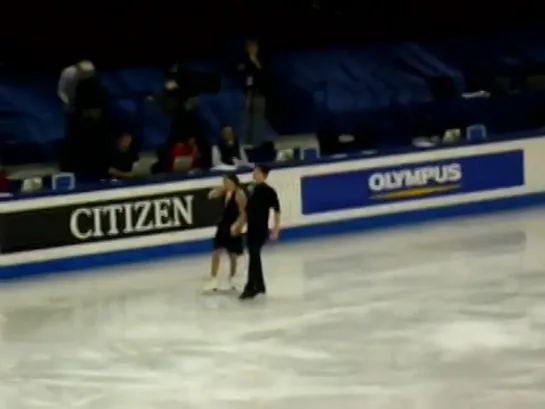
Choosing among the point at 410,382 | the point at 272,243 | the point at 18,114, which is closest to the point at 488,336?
the point at 410,382

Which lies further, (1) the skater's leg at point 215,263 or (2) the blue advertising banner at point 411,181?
(2) the blue advertising banner at point 411,181

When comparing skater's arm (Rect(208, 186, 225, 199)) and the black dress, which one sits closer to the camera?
the black dress

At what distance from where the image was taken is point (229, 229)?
15023 mm

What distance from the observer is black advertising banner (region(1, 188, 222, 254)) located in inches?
652

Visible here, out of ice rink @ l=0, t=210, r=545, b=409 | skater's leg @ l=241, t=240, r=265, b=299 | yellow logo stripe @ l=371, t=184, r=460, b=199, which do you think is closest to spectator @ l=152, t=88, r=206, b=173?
ice rink @ l=0, t=210, r=545, b=409

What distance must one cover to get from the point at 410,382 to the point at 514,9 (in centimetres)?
1723

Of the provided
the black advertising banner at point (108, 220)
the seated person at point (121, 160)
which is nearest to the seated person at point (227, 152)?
the seated person at point (121, 160)

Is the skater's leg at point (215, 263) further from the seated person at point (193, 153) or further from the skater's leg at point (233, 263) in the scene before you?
the seated person at point (193, 153)

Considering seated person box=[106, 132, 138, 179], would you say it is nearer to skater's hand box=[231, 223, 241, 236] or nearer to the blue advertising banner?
the blue advertising banner

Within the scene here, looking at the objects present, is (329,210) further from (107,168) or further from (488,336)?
(488,336)

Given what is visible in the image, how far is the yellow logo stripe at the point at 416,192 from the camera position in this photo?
1934 centimetres

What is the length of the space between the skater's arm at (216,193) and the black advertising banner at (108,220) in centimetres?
19

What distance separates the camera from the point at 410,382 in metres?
11.3

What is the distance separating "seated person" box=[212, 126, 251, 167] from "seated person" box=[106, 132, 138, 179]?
1265mm
